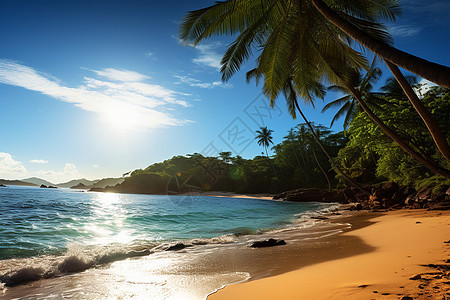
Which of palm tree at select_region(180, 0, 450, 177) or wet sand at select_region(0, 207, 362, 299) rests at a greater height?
palm tree at select_region(180, 0, 450, 177)

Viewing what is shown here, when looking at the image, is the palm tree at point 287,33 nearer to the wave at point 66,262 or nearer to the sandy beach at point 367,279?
the sandy beach at point 367,279

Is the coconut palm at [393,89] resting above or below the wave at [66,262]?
above

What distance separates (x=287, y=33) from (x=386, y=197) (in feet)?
57.6

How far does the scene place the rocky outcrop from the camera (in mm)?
12611

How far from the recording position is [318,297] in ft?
8.95

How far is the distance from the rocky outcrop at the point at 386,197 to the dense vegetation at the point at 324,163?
2.22 feet

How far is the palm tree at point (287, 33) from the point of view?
6.16 meters

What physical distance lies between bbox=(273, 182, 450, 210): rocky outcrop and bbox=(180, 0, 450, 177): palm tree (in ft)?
28.0

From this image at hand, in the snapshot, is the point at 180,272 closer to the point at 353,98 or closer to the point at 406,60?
the point at 406,60

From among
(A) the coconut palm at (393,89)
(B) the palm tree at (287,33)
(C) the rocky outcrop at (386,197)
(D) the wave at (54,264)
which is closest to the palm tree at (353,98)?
(A) the coconut palm at (393,89)

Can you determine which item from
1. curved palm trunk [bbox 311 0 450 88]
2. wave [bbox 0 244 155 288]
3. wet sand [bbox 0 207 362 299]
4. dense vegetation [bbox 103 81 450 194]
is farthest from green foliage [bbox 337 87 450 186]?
wave [bbox 0 244 155 288]

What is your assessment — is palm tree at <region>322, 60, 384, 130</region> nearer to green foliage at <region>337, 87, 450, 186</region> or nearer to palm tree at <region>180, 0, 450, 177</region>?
green foliage at <region>337, 87, 450, 186</region>

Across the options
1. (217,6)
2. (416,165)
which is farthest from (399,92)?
(217,6)

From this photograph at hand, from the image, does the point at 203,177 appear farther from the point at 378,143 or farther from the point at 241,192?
the point at 378,143
